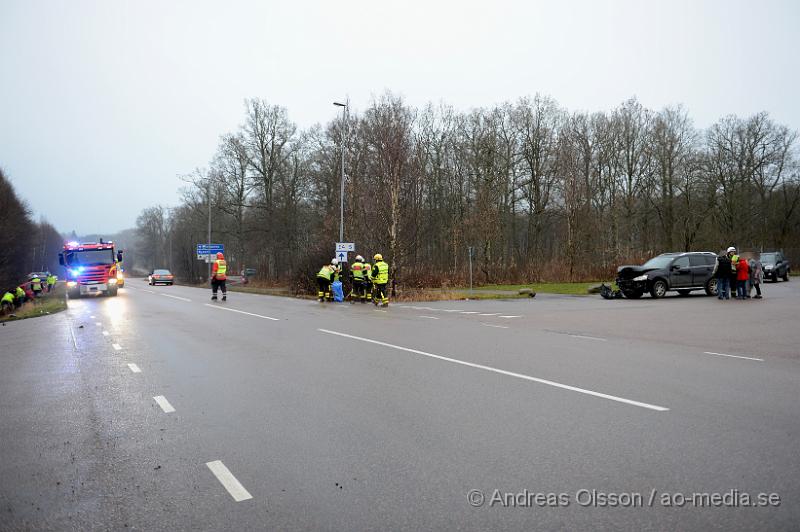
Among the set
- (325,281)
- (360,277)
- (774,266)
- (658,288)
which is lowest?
(658,288)

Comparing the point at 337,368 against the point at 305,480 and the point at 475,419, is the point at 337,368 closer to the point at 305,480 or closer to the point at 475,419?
the point at 475,419

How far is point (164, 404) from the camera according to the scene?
600 centimetres

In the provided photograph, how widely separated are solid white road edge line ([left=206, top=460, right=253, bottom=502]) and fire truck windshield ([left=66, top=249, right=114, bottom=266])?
2922cm

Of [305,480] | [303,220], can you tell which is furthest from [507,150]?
[305,480]

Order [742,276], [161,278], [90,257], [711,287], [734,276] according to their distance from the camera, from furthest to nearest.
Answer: [161,278]
[90,257]
[711,287]
[734,276]
[742,276]

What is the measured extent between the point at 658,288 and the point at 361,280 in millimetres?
12205

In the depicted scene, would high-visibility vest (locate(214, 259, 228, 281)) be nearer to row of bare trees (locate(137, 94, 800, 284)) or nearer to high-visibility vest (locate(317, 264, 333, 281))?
high-visibility vest (locate(317, 264, 333, 281))

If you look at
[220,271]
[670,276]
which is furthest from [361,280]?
[670,276]

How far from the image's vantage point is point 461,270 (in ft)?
123

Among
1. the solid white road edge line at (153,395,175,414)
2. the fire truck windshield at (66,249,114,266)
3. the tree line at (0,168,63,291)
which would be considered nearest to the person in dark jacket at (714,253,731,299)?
the solid white road edge line at (153,395,175,414)

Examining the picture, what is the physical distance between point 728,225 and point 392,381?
1994 inches

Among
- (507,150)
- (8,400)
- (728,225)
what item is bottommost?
(8,400)

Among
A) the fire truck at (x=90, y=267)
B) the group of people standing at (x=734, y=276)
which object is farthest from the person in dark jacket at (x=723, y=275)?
the fire truck at (x=90, y=267)

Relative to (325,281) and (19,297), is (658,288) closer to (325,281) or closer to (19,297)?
(325,281)
